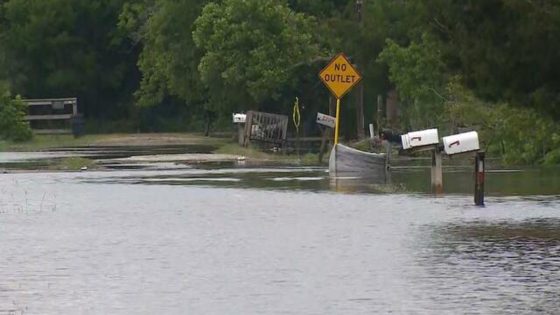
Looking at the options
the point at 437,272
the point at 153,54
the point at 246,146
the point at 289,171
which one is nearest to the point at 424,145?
the point at 289,171

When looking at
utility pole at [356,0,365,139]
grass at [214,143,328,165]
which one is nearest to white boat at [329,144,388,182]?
grass at [214,143,328,165]

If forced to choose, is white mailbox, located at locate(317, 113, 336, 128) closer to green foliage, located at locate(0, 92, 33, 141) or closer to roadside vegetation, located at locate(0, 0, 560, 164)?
roadside vegetation, located at locate(0, 0, 560, 164)

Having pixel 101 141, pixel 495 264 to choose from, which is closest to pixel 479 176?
pixel 495 264

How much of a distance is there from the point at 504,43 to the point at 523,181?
12.9 m

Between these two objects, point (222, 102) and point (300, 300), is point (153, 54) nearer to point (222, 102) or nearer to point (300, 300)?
point (222, 102)

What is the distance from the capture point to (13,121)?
59969mm

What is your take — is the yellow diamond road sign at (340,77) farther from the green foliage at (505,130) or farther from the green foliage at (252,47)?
the green foliage at (252,47)

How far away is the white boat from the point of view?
120 feet

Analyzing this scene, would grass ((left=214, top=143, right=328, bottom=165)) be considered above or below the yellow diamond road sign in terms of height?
below

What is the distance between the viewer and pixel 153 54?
2677 inches

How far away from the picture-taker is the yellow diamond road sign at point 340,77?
41844mm

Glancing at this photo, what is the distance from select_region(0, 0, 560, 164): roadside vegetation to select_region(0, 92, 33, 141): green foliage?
2.7 inches

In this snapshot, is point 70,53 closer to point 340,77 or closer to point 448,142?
point 340,77

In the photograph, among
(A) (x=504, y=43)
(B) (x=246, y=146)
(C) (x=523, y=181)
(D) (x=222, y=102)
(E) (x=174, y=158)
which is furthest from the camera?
(D) (x=222, y=102)
